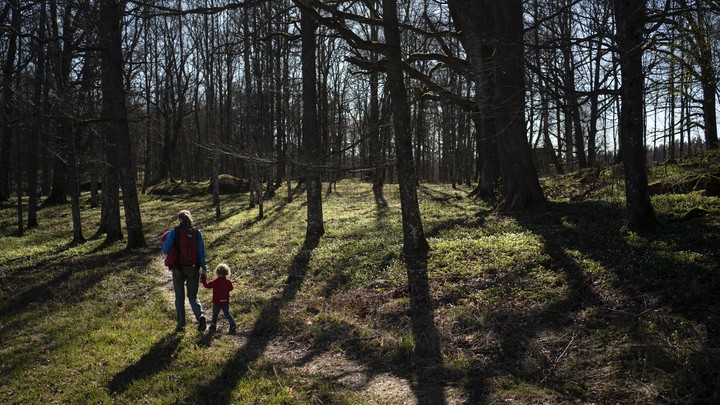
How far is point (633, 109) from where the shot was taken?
29.5ft

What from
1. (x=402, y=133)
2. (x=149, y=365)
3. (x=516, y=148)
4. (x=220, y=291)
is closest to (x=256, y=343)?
(x=220, y=291)

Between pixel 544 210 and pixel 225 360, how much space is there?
10041mm

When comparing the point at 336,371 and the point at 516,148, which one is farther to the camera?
the point at 516,148

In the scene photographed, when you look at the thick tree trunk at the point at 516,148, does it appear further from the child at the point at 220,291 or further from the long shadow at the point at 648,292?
the child at the point at 220,291

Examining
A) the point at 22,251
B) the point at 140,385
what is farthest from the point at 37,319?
the point at 22,251

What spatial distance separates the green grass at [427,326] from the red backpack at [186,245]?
1.35 m

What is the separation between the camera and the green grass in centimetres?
560

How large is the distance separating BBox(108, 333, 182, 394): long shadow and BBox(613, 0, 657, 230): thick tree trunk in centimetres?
904

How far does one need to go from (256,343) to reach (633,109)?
328 inches

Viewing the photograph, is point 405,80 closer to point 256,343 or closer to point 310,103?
point 310,103

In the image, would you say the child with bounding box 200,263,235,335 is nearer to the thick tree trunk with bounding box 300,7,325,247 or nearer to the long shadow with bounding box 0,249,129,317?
the long shadow with bounding box 0,249,129,317

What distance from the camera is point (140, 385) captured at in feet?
21.0

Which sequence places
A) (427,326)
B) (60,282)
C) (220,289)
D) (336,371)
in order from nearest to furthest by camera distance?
(336,371), (427,326), (220,289), (60,282)

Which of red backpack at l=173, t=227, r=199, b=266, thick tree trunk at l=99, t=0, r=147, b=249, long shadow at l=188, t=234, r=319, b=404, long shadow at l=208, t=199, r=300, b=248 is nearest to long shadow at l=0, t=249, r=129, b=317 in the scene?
thick tree trunk at l=99, t=0, r=147, b=249
